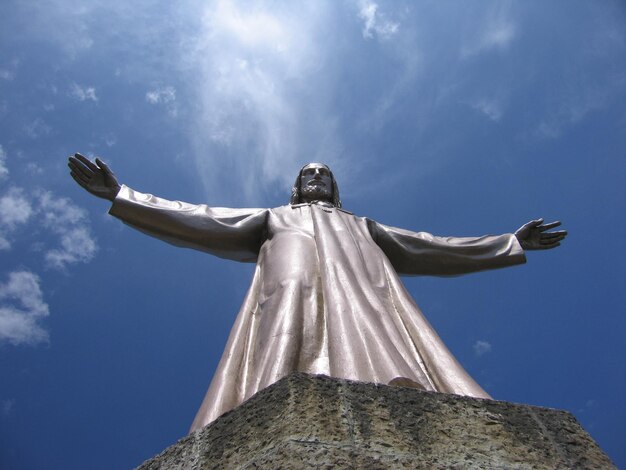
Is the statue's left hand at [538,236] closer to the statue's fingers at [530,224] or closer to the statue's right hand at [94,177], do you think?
the statue's fingers at [530,224]

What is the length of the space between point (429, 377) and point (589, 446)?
1.46 metres

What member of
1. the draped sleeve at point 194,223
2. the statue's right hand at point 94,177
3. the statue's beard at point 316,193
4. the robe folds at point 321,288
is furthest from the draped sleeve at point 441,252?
the statue's right hand at point 94,177

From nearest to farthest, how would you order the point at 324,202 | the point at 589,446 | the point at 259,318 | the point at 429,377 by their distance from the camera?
1. the point at 589,446
2. the point at 429,377
3. the point at 259,318
4. the point at 324,202

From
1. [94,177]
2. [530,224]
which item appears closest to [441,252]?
[530,224]

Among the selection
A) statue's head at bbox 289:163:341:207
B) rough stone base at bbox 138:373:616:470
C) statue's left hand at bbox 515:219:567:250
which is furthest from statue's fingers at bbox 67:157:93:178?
statue's left hand at bbox 515:219:567:250

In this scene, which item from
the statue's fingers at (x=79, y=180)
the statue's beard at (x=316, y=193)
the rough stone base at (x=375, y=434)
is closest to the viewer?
the rough stone base at (x=375, y=434)

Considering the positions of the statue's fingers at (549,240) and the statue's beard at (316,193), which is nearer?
the statue's beard at (316,193)

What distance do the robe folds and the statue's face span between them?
1.88 feet

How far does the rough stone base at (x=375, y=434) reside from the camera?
111 inches

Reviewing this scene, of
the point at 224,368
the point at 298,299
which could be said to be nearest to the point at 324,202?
the point at 298,299

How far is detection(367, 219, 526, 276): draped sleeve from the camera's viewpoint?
7.47 metres

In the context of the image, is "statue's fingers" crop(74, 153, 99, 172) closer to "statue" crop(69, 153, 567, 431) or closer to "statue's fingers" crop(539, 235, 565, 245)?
"statue" crop(69, 153, 567, 431)

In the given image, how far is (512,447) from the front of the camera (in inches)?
119

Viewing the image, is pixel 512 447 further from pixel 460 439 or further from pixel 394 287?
pixel 394 287
